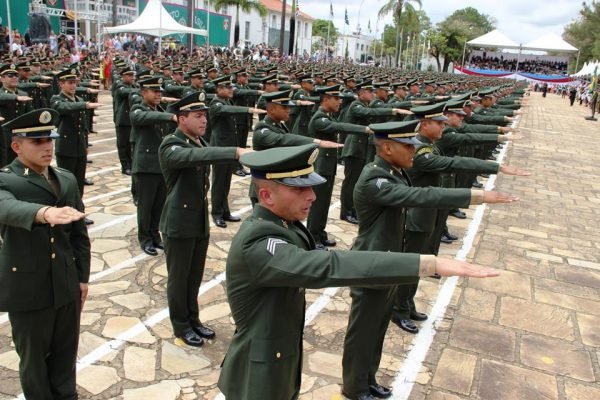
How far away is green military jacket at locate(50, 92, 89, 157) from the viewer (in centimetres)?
736

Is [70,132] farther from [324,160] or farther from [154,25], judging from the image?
[154,25]

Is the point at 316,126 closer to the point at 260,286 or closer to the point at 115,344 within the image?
the point at 115,344

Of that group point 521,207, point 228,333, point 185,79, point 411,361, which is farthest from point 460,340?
point 185,79

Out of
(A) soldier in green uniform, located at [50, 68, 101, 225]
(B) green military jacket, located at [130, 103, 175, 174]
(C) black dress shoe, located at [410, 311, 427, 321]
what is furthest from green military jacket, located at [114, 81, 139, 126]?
(C) black dress shoe, located at [410, 311, 427, 321]

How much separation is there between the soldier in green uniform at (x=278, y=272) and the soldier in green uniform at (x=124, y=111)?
7880 millimetres

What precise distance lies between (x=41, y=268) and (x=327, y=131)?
15.0ft

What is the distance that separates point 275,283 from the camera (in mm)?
2191

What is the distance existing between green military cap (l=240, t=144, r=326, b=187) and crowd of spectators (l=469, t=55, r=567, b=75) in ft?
241

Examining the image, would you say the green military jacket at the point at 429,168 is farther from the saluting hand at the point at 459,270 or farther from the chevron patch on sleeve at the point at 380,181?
the saluting hand at the point at 459,270

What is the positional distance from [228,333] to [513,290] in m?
3.65

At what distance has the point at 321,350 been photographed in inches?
184

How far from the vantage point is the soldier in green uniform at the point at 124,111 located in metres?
9.66

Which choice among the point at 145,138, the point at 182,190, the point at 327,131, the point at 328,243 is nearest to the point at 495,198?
the point at 182,190

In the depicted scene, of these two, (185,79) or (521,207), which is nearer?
(521,207)
